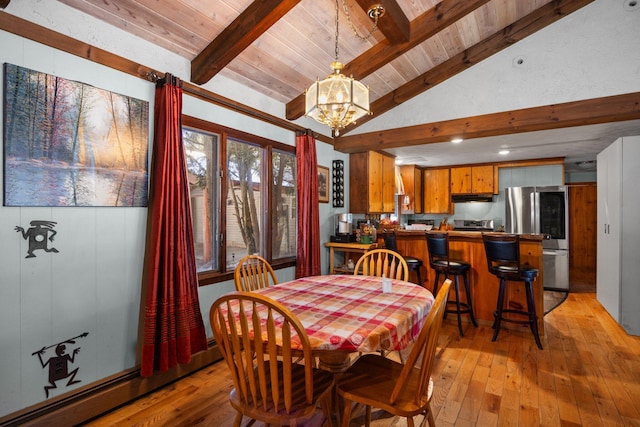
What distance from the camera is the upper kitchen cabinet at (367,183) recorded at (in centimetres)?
454

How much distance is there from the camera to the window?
2.80m

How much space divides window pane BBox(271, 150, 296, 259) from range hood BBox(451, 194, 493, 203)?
389cm

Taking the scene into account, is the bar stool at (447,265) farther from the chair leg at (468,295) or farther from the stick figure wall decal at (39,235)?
the stick figure wall decal at (39,235)

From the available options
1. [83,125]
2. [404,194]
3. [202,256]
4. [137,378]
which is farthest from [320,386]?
[404,194]

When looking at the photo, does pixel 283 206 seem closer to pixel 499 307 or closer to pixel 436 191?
pixel 499 307

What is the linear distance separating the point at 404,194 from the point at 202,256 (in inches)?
171

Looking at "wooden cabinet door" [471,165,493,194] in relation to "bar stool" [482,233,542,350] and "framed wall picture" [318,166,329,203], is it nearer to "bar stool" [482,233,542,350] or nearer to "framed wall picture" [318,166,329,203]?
"bar stool" [482,233,542,350]

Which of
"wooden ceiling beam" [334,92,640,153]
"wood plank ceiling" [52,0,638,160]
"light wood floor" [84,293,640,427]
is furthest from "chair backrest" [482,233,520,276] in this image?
"wood plank ceiling" [52,0,638,160]

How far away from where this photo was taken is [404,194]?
20.2ft

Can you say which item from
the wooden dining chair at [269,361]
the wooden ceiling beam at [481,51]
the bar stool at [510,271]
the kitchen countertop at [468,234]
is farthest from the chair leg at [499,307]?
the wooden dining chair at [269,361]

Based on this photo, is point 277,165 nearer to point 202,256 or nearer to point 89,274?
point 202,256

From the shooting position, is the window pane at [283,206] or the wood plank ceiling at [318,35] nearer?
the wood plank ceiling at [318,35]

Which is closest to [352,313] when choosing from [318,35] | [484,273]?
[318,35]

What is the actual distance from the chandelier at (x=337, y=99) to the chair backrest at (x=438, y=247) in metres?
1.86
